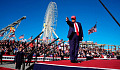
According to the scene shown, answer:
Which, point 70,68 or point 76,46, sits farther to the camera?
point 76,46

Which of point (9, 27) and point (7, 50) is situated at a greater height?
point (9, 27)

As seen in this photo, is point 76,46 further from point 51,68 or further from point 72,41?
point 51,68

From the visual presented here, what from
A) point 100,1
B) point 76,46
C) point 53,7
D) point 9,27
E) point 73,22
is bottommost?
point 76,46

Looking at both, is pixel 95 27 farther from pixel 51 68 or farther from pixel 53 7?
pixel 53 7

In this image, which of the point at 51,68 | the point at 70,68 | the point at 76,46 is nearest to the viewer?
the point at 70,68

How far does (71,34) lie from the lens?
4.13 m

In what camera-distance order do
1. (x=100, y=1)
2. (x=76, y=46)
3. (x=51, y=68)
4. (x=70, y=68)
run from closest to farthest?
(x=70, y=68) → (x=51, y=68) → (x=76, y=46) → (x=100, y=1)

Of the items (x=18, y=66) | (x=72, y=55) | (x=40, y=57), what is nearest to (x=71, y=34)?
(x=72, y=55)

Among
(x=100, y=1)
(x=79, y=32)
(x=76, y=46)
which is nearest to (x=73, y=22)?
(x=79, y=32)

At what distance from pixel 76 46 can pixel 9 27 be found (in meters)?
23.4

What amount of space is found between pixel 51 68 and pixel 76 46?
1187 mm

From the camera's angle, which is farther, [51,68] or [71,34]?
[71,34]

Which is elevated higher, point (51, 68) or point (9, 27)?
point (9, 27)

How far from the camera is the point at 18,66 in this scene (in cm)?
648
